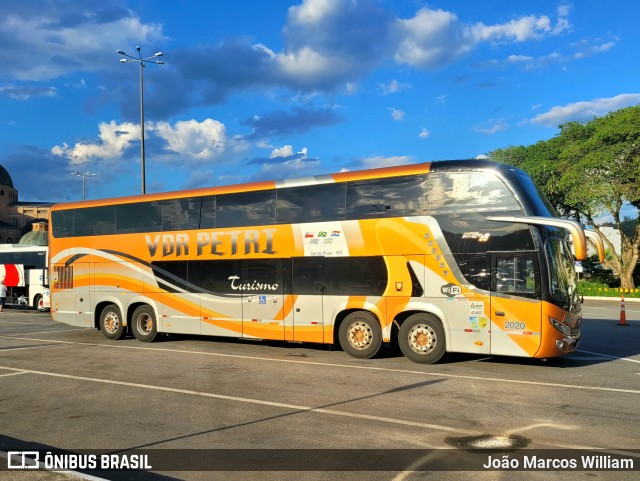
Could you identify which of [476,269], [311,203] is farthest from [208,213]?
[476,269]

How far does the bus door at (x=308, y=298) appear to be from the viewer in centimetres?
1233

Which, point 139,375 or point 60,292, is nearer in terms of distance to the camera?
point 139,375

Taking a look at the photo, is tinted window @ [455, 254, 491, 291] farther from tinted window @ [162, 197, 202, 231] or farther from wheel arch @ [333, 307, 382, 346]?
tinted window @ [162, 197, 202, 231]

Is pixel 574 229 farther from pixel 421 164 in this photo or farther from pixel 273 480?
pixel 273 480

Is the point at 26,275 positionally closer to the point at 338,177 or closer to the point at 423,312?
the point at 338,177

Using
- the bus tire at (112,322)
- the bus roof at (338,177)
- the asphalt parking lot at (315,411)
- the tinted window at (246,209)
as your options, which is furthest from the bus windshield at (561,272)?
the bus tire at (112,322)

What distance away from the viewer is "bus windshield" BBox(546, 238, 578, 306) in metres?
10.1

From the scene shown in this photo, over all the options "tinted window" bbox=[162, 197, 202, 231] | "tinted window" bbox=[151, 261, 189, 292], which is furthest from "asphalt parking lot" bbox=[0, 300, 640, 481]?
"tinted window" bbox=[162, 197, 202, 231]

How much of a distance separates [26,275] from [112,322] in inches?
599

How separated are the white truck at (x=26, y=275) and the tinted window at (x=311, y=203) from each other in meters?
19.0

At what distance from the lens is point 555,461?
5477 mm

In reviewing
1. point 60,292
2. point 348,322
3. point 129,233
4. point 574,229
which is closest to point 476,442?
point 574,229

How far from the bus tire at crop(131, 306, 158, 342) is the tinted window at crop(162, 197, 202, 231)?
252 centimetres

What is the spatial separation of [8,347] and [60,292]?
2708 millimetres
